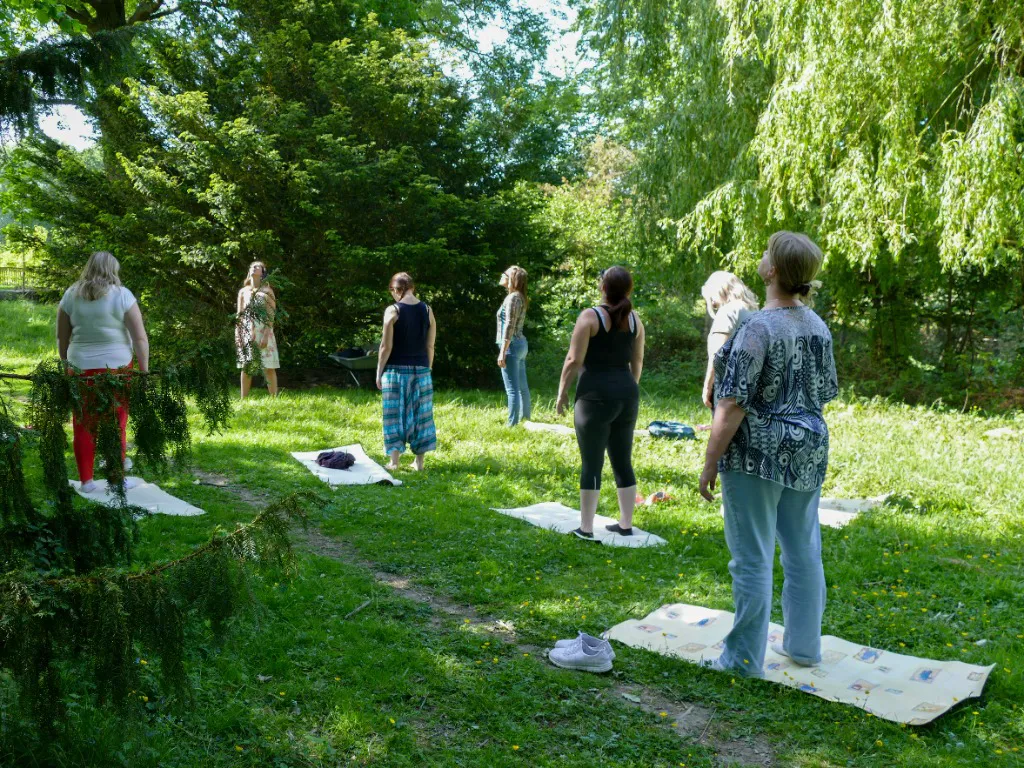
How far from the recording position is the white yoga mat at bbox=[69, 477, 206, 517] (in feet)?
19.9

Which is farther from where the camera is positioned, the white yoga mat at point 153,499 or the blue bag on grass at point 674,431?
the blue bag on grass at point 674,431

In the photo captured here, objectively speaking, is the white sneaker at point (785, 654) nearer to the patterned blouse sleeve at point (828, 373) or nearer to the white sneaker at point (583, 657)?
the white sneaker at point (583, 657)

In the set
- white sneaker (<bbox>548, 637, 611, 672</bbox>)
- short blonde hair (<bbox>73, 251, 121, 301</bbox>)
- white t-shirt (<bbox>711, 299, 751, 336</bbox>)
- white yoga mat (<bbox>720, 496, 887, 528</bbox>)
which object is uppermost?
short blonde hair (<bbox>73, 251, 121, 301</bbox>)

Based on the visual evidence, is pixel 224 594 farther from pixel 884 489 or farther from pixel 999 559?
pixel 884 489

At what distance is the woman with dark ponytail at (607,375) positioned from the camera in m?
5.44

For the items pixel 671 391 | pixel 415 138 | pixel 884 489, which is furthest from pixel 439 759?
pixel 671 391

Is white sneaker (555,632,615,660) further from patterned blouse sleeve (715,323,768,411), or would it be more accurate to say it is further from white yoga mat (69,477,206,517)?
white yoga mat (69,477,206,517)

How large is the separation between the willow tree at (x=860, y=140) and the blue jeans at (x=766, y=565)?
6.59 meters

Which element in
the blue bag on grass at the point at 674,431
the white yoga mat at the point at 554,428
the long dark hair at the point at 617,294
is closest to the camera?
the long dark hair at the point at 617,294

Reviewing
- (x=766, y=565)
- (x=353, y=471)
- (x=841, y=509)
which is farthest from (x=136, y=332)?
(x=841, y=509)

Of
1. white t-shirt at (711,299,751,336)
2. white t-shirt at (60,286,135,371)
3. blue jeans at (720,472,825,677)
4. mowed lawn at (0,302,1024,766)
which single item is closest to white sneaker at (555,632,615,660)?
mowed lawn at (0,302,1024,766)

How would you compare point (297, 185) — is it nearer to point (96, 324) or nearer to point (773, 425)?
point (96, 324)

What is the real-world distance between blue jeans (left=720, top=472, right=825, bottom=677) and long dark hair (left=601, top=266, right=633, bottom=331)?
6.55ft

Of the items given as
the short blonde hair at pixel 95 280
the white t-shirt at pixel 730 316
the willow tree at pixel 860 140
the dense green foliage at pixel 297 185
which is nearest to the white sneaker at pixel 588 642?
the white t-shirt at pixel 730 316
